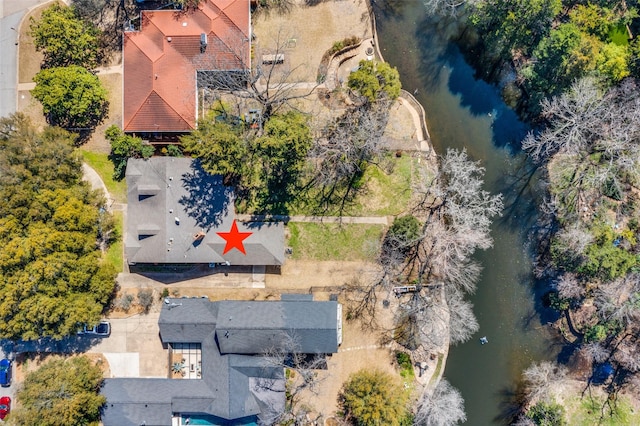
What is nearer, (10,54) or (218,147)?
(218,147)

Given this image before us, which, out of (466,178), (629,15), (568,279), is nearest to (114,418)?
(466,178)

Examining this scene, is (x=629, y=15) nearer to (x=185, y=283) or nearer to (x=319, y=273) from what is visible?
(x=319, y=273)

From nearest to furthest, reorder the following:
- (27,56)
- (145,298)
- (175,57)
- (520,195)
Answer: (175,57), (145,298), (27,56), (520,195)

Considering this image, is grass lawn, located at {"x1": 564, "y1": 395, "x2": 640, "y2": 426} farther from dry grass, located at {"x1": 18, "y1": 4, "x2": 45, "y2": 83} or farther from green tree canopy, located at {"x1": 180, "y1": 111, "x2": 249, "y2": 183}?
dry grass, located at {"x1": 18, "y1": 4, "x2": 45, "y2": 83}

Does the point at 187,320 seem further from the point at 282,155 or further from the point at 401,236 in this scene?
the point at 401,236

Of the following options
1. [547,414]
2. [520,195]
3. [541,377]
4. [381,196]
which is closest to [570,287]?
[541,377]

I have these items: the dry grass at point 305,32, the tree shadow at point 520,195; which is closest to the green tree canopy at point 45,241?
the dry grass at point 305,32
